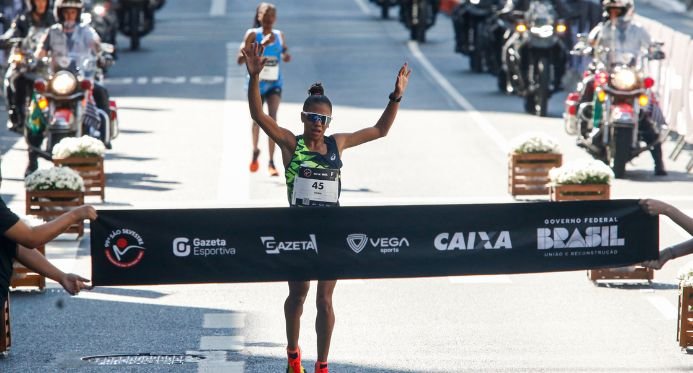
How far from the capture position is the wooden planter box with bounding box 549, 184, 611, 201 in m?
15.8

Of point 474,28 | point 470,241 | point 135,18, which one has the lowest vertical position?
point 135,18

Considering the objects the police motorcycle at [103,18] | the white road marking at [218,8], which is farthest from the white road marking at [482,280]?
the white road marking at [218,8]

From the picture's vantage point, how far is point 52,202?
16906 millimetres

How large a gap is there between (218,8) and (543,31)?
3389 centimetres

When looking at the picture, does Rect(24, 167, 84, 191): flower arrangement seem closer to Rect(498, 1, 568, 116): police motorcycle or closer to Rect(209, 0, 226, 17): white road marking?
Rect(498, 1, 568, 116): police motorcycle

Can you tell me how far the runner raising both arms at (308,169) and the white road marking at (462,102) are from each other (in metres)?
12.2

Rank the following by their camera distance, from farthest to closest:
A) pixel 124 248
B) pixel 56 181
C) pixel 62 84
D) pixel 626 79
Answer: pixel 626 79 < pixel 62 84 < pixel 56 181 < pixel 124 248

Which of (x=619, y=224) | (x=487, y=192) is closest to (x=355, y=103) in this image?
(x=487, y=192)

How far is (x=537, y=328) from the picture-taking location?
Result: 41.5 feet


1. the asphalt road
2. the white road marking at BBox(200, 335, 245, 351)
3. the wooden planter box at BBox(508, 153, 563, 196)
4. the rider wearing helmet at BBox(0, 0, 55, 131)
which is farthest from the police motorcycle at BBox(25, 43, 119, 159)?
the white road marking at BBox(200, 335, 245, 351)

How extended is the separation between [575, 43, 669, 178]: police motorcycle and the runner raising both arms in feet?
34.2

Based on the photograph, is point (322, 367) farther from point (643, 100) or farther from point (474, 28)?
point (474, 28)

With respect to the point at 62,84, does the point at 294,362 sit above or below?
→ above

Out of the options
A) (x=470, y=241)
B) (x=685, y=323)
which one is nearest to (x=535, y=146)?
(x=685, y=323)
